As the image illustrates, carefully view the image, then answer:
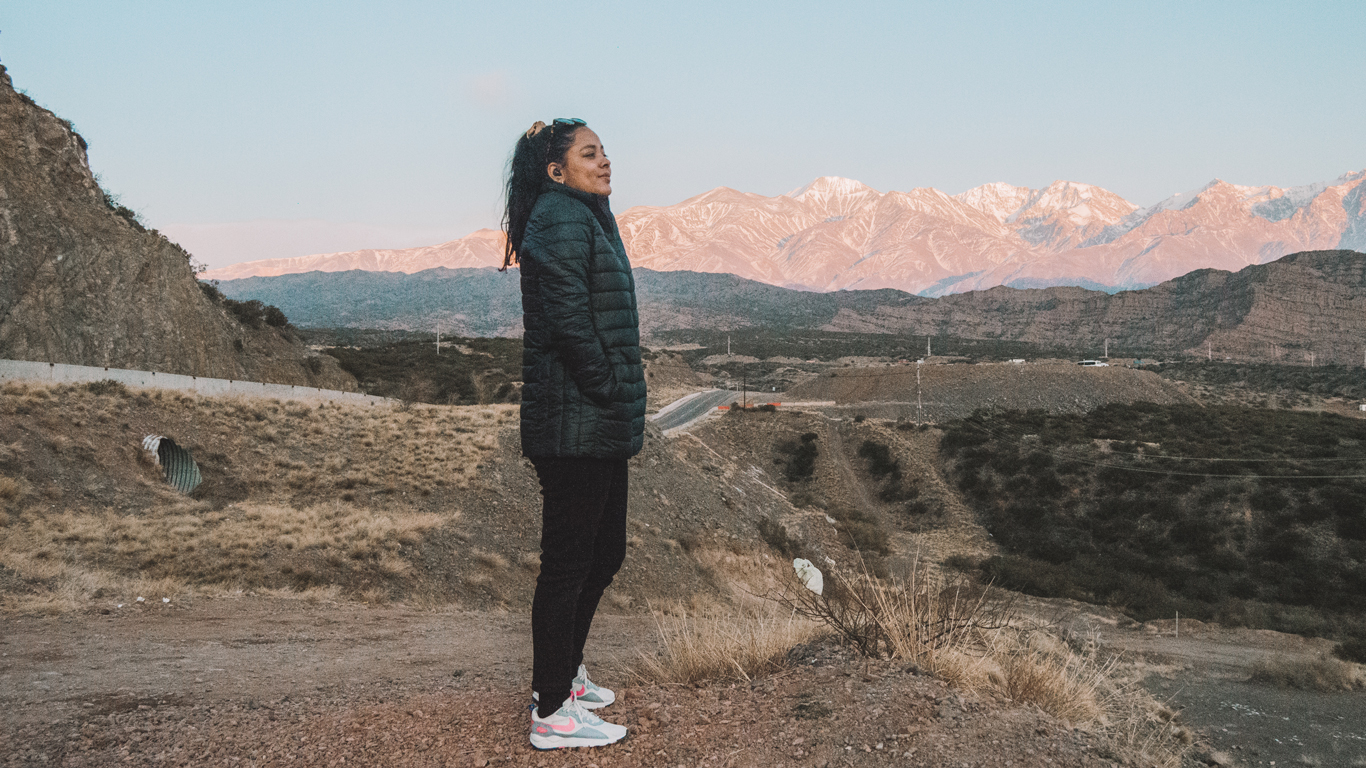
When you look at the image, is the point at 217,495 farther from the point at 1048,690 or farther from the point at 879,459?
the point at 879,459

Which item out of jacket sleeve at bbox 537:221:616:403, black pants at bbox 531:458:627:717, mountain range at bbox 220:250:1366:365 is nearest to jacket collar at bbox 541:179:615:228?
jacket sleeve at bbox 537:221:616:403

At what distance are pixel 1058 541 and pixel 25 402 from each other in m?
28.5

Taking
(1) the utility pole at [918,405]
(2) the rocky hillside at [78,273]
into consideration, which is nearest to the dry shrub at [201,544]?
(2) the rocky hillside at [78,273]

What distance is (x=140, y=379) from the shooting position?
17.8 m

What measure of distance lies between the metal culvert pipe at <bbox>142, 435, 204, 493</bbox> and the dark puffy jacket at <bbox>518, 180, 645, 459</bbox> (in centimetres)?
1286

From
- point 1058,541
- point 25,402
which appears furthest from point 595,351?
point 1058,541

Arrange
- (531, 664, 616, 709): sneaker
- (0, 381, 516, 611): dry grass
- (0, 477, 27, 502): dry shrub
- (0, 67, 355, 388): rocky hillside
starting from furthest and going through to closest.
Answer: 1. (0, 67, 355, 388): rocky hillside
2. (0, 477, 27, 502): dry shrub
3. (0, 381, 516, 611): dry grass
4. (531, 664, 616, 709): sneaker

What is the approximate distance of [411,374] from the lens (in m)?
41.7

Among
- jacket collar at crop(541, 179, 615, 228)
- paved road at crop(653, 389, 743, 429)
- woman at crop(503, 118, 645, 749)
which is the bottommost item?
paved road at crop(653, 389, 743, 429)

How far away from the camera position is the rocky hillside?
63.0 feet

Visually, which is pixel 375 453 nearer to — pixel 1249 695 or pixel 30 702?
pixel 30 702

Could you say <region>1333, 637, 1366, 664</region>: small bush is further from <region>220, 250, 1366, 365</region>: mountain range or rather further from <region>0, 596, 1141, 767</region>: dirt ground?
<region>220, 250, 1366, 365</region>: mountain range

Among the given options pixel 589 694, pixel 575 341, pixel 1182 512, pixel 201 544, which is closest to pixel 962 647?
pixel 589 694

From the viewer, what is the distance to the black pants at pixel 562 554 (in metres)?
2.84
